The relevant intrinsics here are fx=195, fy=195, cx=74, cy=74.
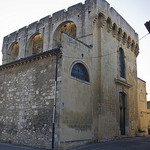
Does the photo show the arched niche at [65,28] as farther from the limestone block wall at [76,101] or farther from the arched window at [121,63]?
the arched window at [121,63]

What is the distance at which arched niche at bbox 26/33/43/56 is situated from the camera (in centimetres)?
1884

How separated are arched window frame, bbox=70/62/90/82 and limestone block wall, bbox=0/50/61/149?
1.31 metres

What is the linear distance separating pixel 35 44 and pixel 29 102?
28.2ft

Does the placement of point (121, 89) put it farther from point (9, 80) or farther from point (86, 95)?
point (9, 80)

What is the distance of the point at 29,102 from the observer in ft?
40.4

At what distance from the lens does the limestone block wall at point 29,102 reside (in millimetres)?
11100

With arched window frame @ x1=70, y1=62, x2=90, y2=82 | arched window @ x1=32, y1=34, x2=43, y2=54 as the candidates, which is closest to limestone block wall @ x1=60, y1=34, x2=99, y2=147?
arched window frame @ x1=70, y1=62, x2=90, y2=82

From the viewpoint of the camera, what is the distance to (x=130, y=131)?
18.4 metres

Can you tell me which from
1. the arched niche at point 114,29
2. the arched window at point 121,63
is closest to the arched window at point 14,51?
the arched niche at point 114,29

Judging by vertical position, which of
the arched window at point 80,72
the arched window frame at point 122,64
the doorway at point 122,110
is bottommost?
the doorway at point 122,110

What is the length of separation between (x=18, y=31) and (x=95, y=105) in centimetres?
1196

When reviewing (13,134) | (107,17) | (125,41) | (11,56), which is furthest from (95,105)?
(11,56)

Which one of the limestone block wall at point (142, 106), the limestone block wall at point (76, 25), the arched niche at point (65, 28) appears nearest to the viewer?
the limestone block wall at point (76, 25)

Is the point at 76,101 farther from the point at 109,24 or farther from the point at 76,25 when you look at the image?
the point at 109,24
